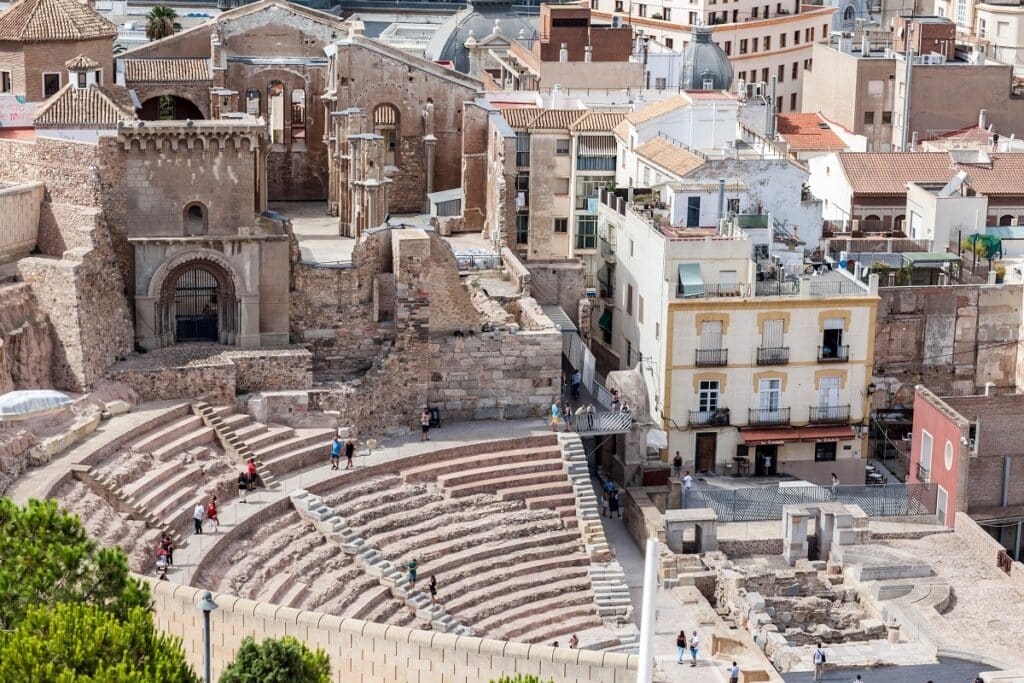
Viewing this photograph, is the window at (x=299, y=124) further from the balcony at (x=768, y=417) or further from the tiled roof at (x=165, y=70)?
the balcony at (x=768, y=417)

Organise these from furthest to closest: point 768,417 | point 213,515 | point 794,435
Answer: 1. point 768,417
2. point 794,435
3. point 213,515

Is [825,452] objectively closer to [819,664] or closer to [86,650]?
[819,664]

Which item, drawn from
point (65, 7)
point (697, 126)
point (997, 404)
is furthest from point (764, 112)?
point (65, 7)

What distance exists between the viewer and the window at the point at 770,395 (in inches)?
3455

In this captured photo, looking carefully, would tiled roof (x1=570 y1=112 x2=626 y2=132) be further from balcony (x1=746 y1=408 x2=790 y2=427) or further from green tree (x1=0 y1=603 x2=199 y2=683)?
green tree (x1=0 y1=603 x2=199 y2=683)

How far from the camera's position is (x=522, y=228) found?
322ft

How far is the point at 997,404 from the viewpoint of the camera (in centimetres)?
8775

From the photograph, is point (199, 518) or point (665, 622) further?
point (665, 622)

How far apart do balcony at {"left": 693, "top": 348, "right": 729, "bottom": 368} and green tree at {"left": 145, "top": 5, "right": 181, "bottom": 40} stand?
108 feet

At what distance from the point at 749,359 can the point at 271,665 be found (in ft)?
116

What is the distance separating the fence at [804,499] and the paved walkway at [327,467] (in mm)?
6829

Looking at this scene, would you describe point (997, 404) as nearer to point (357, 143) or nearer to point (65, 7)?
point (357, 143)

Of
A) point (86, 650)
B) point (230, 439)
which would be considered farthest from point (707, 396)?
point (86, 650)

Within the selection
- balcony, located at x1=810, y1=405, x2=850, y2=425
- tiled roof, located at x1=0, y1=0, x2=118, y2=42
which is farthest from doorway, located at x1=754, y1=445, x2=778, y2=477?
tiled roof, located at x1=0, y1=0, x2=118, y2=42
